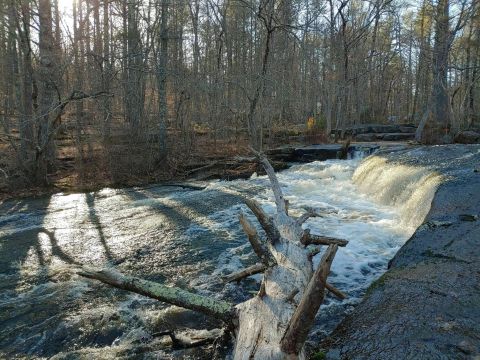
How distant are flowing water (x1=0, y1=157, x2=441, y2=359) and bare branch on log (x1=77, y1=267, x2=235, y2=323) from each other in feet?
2.04

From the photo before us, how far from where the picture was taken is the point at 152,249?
6.43m

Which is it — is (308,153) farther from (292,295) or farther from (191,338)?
(292,295)

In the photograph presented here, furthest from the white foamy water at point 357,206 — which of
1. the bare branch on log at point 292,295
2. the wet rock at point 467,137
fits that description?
the wet rock at point 467,137

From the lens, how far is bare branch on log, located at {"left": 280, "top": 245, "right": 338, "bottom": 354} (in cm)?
225

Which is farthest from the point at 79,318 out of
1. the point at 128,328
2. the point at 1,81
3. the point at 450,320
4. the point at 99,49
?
the point at 1,81

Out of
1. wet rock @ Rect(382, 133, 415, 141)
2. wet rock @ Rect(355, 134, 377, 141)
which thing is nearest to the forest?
wet rock @ Rect(382, 133, 415, 141)

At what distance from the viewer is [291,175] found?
1408cm

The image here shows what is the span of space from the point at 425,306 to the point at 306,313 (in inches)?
60.5

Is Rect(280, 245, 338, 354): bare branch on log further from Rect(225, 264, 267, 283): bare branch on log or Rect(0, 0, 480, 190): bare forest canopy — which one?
Rect(0, 0, 480, 190): bare forest canopy

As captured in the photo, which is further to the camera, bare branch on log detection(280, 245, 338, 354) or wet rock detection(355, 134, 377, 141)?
wet rock detection(355, 134, 377, 141)

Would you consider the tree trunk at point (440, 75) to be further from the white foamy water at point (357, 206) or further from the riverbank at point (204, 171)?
the white foamy water at point (357, 206)

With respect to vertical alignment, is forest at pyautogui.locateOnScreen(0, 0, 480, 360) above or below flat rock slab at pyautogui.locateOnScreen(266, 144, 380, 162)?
below

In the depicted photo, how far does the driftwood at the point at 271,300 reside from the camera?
2.32 meters

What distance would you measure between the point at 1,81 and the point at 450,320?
2507 cm
